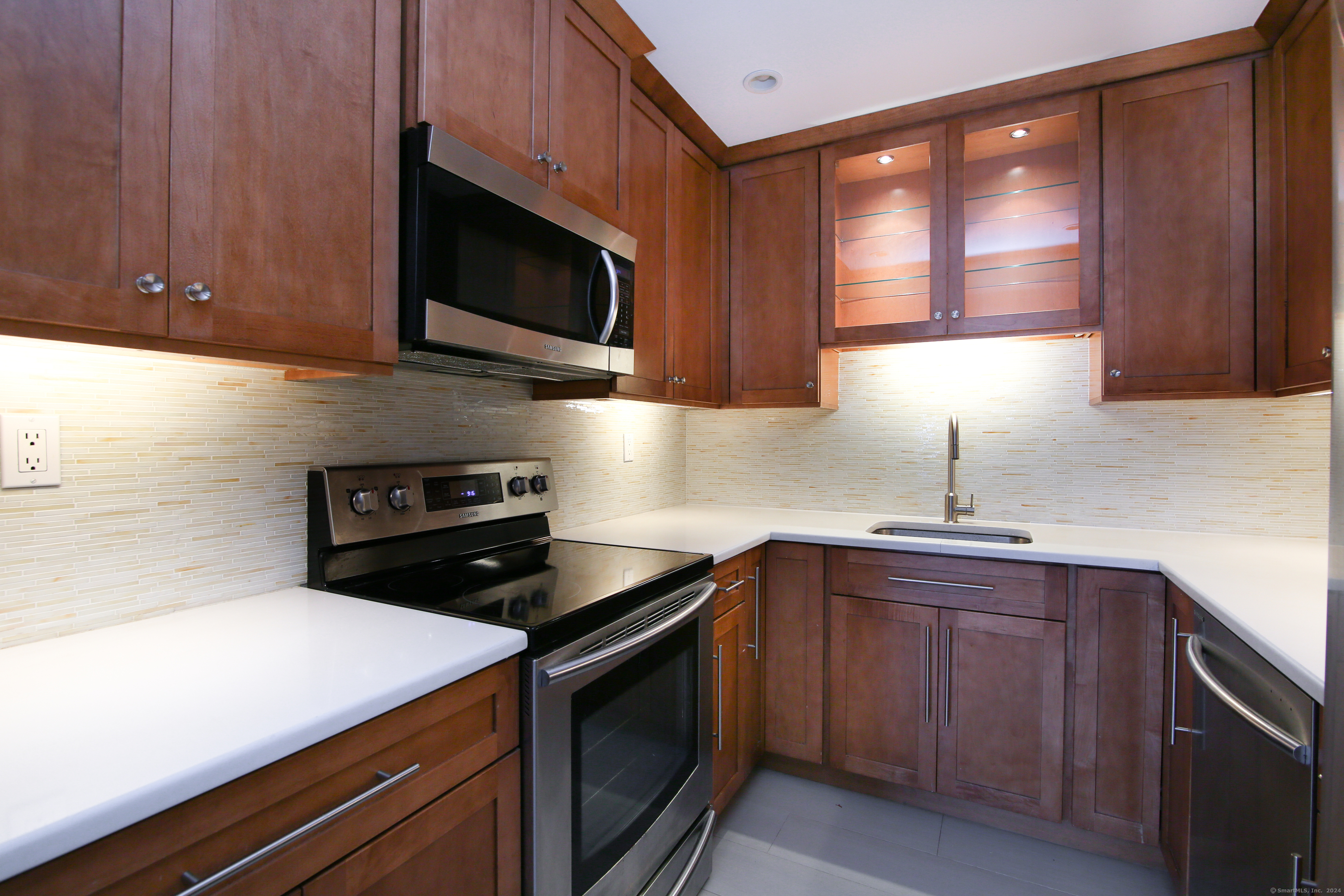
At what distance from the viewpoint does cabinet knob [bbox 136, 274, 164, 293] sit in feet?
2.64

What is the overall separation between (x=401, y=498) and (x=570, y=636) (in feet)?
1.94

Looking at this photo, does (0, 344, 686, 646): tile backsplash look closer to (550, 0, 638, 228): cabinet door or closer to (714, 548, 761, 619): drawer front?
(550, 0, 638, 228): cabinet door

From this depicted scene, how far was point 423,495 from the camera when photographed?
1490 mm

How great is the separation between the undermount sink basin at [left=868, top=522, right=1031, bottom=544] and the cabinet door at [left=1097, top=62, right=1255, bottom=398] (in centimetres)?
58

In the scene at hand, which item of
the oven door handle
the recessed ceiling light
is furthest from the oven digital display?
the recessed ceiling light

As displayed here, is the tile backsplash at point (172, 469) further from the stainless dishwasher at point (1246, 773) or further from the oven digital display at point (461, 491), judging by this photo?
the stainless dishwasher at point (1246, 773)

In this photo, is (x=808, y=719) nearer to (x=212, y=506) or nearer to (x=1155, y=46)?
(x=212, y=506)

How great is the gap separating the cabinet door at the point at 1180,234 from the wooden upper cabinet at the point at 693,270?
1342 millimetres

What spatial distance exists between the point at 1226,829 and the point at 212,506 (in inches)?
81.9

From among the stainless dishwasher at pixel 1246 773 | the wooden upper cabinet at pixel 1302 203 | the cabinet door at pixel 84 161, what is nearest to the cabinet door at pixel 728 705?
the stainless dishwasher at pixel 1246 773

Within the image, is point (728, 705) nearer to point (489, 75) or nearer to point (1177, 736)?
point (1177, 736)

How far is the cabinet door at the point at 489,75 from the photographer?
1.19m

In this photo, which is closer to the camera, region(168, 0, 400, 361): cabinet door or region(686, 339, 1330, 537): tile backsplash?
region(168, 0, 400, 361): cabinet door

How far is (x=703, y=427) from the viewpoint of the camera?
115 inches
